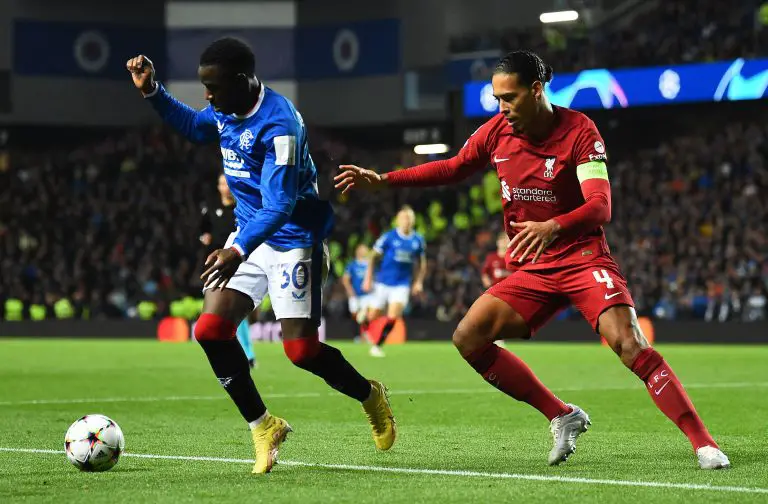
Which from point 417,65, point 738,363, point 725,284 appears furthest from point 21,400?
point 417,65

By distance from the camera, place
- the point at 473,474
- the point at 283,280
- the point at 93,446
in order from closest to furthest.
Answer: the point at 473,474 → the point at 93,446 → the point at 283,280

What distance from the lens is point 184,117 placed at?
7234 millimetres

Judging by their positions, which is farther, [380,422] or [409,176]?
[380,422]

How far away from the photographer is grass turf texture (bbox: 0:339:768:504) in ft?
19.0

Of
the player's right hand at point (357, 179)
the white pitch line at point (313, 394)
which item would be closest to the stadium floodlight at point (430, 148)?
the white pitch line at point (313, 394)

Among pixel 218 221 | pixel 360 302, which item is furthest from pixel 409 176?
pixel 360 302

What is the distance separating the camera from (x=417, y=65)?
125ft

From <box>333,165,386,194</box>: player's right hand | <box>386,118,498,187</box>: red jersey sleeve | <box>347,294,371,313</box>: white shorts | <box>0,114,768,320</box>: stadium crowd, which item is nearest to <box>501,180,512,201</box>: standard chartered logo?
<box>386,118,498,187</box>: red jersey sleeve

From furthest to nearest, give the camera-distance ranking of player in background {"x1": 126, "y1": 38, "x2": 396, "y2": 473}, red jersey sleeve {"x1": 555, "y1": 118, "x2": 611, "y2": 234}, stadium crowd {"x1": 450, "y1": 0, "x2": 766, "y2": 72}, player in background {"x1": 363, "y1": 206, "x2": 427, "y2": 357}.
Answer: stadium crowd {"x1": 450, "y1": 0, "x2": 766, "y2": 72}, player in background {"x1": 363, "y1": 206, "x2": 427, "y2": 357}, player in background {"x1": 126, "y1": 38, "x2": 396, "y2": 473}, red jersey sleeve {"x1": 555, "y1": 118, "x2": 611, "y2": 234}

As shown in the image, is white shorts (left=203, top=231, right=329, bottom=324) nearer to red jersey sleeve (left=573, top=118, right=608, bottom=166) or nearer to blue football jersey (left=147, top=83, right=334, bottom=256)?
blue football jersey (left=147, top=83, right=334, bottom=256)

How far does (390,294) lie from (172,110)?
13.2 meters

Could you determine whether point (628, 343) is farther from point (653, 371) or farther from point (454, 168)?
point (454, 168)

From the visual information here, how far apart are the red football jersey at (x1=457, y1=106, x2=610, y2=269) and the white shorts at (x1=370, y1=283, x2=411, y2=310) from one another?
1330cm

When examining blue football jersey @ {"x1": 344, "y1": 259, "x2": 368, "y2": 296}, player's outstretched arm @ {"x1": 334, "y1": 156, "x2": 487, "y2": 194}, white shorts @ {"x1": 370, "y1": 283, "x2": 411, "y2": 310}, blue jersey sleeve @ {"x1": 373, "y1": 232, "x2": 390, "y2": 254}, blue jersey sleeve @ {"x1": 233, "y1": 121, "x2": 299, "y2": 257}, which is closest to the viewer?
blue jersey sleeve @ {"x1": 233, "y1": 121, "x2": 299, "y2": 257}
